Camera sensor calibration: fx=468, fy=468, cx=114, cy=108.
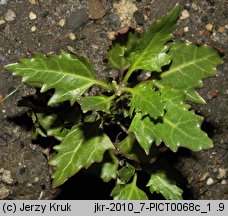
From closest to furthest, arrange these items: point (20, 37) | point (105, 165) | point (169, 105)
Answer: point (169, 105) → point (105, 165) → point (20, 37)

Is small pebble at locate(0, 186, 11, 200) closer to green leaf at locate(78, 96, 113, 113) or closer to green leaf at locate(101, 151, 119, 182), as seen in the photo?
green leaf at locate(101, 151, 119, 182)

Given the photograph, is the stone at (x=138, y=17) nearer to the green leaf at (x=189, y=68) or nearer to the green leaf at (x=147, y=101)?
the green leaf at (x=189, y=68)

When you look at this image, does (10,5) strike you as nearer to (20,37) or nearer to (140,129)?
(20,37)

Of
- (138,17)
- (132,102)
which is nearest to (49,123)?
(132,102)

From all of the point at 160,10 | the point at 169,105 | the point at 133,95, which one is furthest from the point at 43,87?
the point at 160,10

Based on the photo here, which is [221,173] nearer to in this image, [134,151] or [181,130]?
[134,151]
